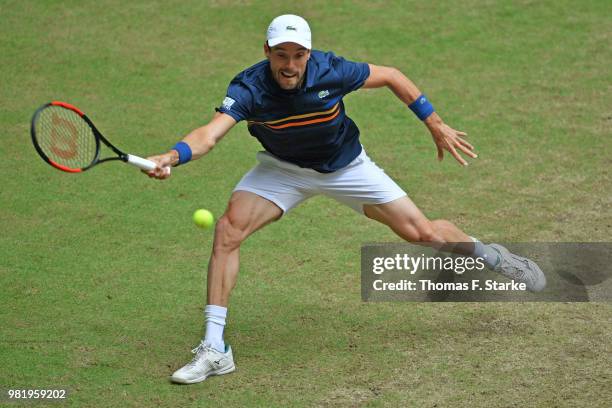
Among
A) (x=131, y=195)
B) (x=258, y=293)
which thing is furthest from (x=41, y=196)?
(x=258, y=293)

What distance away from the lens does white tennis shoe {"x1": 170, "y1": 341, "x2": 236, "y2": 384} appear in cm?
707

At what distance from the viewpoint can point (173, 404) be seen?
682cm

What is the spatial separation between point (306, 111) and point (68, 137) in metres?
1.57

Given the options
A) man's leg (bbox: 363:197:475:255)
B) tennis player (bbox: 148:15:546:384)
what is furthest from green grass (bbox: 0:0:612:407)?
man's leg (bbox: 363:197:475:255)

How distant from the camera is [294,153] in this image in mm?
7609

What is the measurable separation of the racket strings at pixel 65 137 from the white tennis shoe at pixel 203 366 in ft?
4.70

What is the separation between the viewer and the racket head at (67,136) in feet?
22.2

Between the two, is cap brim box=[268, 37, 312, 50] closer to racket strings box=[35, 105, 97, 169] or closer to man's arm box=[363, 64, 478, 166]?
man's arm box=[363, 64, 478, 166]

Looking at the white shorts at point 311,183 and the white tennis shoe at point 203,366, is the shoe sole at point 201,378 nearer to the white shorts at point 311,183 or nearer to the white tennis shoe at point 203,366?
the white tennis shoe at point 203,366

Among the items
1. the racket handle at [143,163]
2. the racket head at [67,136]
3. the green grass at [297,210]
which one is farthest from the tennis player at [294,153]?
the racket head at [67,136]

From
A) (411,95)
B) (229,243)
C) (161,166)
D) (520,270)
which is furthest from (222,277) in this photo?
(520,270)

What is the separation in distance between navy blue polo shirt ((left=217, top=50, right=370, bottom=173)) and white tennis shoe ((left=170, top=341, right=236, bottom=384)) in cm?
145

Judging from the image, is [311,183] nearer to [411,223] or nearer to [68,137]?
[411,223]

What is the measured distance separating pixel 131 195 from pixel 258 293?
2.13 metres
